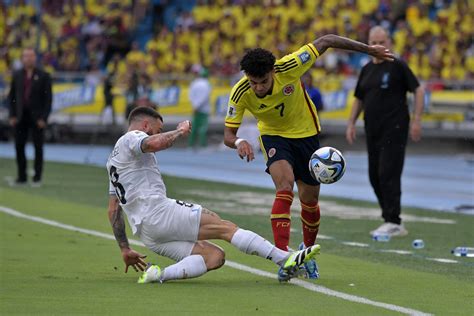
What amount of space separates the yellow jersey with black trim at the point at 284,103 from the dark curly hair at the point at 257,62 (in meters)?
0.38

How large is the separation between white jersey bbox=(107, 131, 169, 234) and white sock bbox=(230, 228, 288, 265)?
62 cm

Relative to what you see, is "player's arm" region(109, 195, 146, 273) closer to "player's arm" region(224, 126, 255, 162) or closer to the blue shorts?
"player's arm" region(224, 126, 255, 162)

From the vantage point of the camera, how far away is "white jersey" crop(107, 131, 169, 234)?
9.53 metres

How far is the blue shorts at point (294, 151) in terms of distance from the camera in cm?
1055

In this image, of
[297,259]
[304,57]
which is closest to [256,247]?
[297,259]

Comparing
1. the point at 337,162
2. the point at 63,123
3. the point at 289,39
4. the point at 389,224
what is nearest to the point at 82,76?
the point at 63,123

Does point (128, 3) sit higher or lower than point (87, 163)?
higher

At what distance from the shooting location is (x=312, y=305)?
8516mm

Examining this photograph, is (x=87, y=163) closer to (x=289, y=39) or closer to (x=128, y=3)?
(x=289, y=39)

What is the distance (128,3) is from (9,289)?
34970 millimetres

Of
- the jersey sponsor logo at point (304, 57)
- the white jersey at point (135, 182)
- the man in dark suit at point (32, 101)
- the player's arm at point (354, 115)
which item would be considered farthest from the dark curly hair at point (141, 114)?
the man in dark suit at point (32, 101)

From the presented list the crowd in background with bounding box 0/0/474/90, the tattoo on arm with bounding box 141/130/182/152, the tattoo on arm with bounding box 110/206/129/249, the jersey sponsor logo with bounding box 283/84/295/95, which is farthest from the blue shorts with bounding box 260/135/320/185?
the crowd in background with bounding box 0/0/474/90

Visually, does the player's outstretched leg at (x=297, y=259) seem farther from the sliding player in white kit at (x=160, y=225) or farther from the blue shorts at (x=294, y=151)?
the blue shorts at (x=294, y=151)

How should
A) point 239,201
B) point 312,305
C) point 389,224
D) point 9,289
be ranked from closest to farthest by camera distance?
point 312,305
point 9,289
point 389,224
point 239,201
